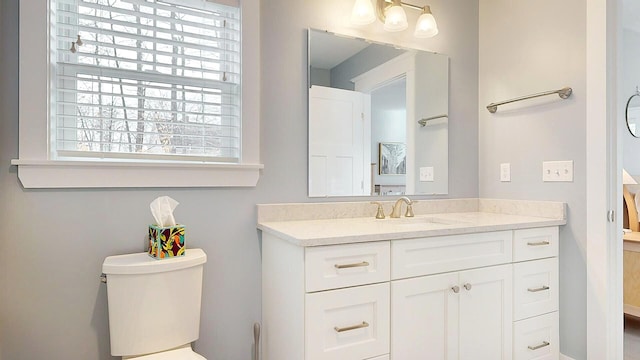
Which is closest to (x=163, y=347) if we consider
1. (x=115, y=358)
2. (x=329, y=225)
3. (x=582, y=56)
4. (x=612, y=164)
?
(x=115, y=358)

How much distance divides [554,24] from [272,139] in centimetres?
170

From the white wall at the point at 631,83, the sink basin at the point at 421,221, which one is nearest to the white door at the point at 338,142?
the sink basin at the point at 421,221

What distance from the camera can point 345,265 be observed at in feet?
4.53

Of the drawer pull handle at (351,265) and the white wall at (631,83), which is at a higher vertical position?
the white wall at (631,83)

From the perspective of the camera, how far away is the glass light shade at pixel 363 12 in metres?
1.93

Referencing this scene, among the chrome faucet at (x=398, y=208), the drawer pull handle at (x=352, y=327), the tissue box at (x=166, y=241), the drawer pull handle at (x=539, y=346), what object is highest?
the chrome faucet at (x=398, y=208)

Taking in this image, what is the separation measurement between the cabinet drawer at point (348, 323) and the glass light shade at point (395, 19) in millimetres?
1437

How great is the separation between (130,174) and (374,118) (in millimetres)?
1311

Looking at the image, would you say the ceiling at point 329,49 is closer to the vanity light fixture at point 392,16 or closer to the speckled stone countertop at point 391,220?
the vanity light fixture at point 392,16

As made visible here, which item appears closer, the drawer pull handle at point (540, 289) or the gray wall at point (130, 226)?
the gray wall at point (130, 226)

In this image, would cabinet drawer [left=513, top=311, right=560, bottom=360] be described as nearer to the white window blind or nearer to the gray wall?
the gray wall

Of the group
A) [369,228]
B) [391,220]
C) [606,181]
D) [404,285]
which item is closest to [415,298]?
[404,285]

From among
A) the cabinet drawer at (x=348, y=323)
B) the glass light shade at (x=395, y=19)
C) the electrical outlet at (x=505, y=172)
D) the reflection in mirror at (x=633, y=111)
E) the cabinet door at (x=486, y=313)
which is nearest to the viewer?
the cabinet drawer at (x=348, y=323)

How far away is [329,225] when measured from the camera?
1712mm
